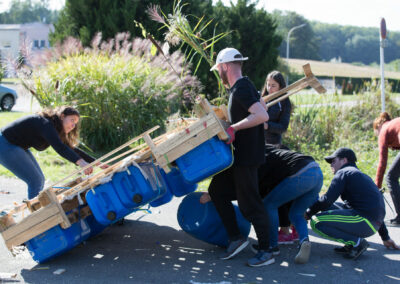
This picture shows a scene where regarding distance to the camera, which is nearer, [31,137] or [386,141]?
[31,137]

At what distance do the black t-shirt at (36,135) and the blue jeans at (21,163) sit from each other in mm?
66

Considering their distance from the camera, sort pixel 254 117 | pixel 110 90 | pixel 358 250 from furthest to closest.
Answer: pixel 110 90 → pixel 358 250 → pixel 254 117

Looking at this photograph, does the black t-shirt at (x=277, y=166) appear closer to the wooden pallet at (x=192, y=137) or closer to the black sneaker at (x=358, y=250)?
the wooden pallet at (x=192, y=137)

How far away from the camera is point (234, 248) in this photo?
Answer: 4.45 m

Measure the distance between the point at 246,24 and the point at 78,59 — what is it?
27.4 ft

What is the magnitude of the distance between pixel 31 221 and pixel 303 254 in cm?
250

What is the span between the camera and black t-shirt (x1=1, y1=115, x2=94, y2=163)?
15.3 feet

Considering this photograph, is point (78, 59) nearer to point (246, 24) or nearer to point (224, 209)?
point (224, 209)

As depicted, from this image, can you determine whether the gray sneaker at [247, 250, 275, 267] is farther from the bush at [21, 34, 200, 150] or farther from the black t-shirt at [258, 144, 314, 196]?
the bush at [21, 34, 200, 150]

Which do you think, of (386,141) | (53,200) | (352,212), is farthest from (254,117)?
(386,141)

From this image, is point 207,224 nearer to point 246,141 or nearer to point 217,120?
point 246,141

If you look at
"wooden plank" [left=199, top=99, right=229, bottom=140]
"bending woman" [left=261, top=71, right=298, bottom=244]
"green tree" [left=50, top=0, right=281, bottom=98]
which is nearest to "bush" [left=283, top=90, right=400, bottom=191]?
"green tree" [left=50, top=0, right=281, bottom=98]

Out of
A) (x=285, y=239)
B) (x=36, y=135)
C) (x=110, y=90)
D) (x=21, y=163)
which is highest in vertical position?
(x=110, y=90)

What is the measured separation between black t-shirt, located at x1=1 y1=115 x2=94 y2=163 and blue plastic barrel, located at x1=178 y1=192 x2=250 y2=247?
1266 mm
